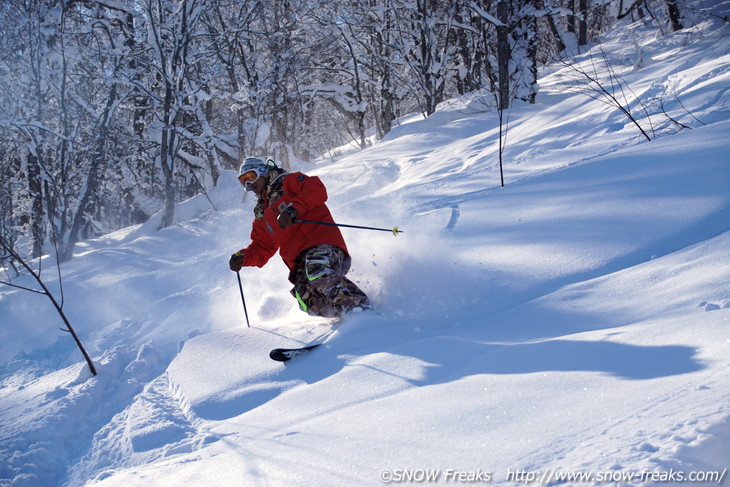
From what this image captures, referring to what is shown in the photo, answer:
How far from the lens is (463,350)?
2.48 meters

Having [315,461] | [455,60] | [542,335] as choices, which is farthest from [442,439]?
[455,60]

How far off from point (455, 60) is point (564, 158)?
1531cm

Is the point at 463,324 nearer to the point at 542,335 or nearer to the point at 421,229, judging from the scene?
the point at 542,335

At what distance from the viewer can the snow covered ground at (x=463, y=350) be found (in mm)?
1408

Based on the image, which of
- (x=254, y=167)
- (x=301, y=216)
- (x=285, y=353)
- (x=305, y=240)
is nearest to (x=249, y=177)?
(x=254, y=167)

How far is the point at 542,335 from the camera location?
2.45 metres

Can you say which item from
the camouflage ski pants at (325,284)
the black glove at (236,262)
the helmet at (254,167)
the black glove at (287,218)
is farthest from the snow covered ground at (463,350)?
the helmet at (254,167)

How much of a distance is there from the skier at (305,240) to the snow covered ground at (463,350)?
22cm

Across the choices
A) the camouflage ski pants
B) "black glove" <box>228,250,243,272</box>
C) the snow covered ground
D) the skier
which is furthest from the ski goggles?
the snow covered ground

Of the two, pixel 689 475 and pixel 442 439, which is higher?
pixel 689 475

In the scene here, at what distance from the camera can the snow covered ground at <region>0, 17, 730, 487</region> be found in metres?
1.41

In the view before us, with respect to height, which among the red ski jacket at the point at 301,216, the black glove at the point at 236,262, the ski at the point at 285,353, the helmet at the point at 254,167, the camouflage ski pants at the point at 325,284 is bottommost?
the ski at the point at 285,353

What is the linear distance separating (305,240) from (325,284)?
0.53 meters

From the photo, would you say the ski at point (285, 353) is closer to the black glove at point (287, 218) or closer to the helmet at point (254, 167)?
the black glove at point (287, 218)
